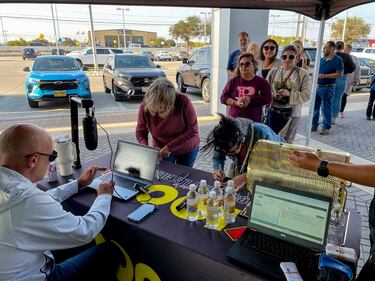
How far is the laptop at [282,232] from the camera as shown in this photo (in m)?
1.34

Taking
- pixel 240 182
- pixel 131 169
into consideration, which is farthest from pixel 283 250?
pixel 131 169

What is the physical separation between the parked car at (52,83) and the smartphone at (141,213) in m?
6.66

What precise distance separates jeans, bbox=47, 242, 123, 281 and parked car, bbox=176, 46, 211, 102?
7.09 m

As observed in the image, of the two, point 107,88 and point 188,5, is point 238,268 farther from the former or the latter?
point 107,88

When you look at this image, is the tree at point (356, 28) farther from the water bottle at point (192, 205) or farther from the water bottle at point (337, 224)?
the water bottle at point (192, 205)

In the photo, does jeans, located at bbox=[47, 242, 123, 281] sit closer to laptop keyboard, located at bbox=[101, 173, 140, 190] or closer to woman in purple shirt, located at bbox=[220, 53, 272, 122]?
laptop keyboard, located at bbox=[101, 173, 140, 190]

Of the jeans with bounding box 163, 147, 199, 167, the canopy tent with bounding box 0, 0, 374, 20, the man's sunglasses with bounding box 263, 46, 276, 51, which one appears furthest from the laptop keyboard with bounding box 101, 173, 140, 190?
the man's sunglasses with bounding box 263, 46, 276, 51

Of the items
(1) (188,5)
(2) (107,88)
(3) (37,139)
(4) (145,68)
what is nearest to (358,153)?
(1) (188,5)

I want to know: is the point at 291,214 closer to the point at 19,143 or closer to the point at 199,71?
the point at 19,143

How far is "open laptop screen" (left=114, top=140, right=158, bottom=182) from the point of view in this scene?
83.2 inches

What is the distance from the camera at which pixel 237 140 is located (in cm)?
196

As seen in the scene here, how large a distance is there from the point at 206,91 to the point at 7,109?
5.57 meters

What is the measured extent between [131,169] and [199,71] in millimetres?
7225

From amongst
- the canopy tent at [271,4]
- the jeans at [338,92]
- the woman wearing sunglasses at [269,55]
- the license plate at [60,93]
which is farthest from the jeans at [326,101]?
the license plate at [60,93]
